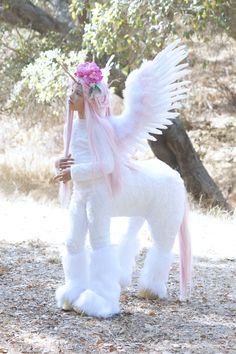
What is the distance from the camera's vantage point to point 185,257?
13.3ft

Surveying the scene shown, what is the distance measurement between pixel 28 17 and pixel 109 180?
5809mm

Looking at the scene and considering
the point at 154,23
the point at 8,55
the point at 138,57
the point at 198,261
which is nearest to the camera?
the point at 198,261

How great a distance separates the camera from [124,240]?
4.19 metres

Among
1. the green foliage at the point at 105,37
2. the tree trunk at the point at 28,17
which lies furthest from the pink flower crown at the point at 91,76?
the tree trunk at the point at 28,17

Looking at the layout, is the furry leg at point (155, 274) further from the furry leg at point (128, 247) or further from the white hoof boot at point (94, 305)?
the white hoof boot at point (94, 305)

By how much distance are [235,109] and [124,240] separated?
8356mm

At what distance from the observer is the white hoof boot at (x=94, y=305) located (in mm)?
3672

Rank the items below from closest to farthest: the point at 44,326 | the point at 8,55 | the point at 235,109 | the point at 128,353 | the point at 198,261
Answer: the point at 128,353
the point at 44,326
the point at 198,261
the point at 8,55
the point at 235,109

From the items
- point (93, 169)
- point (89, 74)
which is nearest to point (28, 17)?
point (89, 74)

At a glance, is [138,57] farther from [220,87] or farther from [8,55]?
[220,87]

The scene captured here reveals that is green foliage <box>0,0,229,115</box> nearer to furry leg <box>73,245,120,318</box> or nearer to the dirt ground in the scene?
the dirt ground

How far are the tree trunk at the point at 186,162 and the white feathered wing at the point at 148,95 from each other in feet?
17.2

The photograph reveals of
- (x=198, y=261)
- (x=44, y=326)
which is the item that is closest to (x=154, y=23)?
(x=198, y=261)

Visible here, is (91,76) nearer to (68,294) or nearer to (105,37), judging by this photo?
(68,294)
